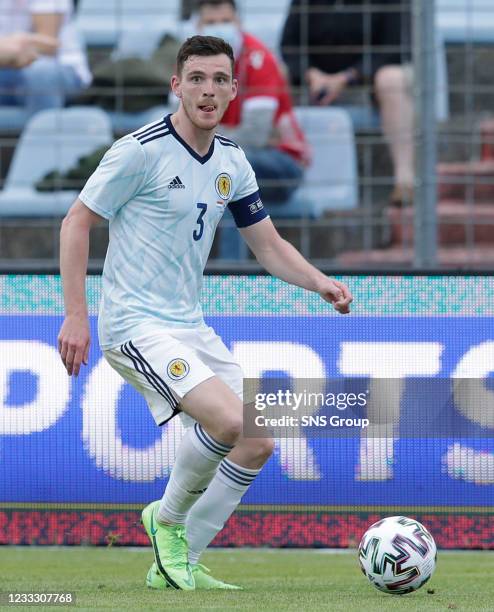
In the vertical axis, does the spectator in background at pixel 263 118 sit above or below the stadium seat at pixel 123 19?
below

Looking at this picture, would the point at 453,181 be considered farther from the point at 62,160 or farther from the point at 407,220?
the point at 62,160

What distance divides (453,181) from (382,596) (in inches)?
175

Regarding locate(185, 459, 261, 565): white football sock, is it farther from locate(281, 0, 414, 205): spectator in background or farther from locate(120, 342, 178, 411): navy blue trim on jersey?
locate(281, 0, 414, 205): spectator in background

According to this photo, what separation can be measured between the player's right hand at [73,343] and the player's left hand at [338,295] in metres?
0.96

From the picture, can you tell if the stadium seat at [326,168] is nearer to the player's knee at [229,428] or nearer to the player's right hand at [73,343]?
the player's knee at [229,428]

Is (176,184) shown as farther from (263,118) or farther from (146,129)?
(263,118)

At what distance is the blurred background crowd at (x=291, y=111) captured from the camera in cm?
910

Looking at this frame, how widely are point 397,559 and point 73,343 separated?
4.61 feet

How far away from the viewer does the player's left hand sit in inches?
191

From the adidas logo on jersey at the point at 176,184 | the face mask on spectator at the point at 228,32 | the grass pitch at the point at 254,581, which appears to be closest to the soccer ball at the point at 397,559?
the grass pitch at the point at 254,581

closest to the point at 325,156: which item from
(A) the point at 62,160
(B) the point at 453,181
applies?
(B) the point at 453,181

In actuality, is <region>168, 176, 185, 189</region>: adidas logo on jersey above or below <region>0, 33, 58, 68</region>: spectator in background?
below

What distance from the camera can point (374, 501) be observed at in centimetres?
643

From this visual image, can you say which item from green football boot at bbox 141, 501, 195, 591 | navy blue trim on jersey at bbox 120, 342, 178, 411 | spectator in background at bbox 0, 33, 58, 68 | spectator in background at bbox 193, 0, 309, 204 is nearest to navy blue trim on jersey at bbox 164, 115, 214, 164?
navy blue trim on jersey at bbox 120, 342, 178, 411
